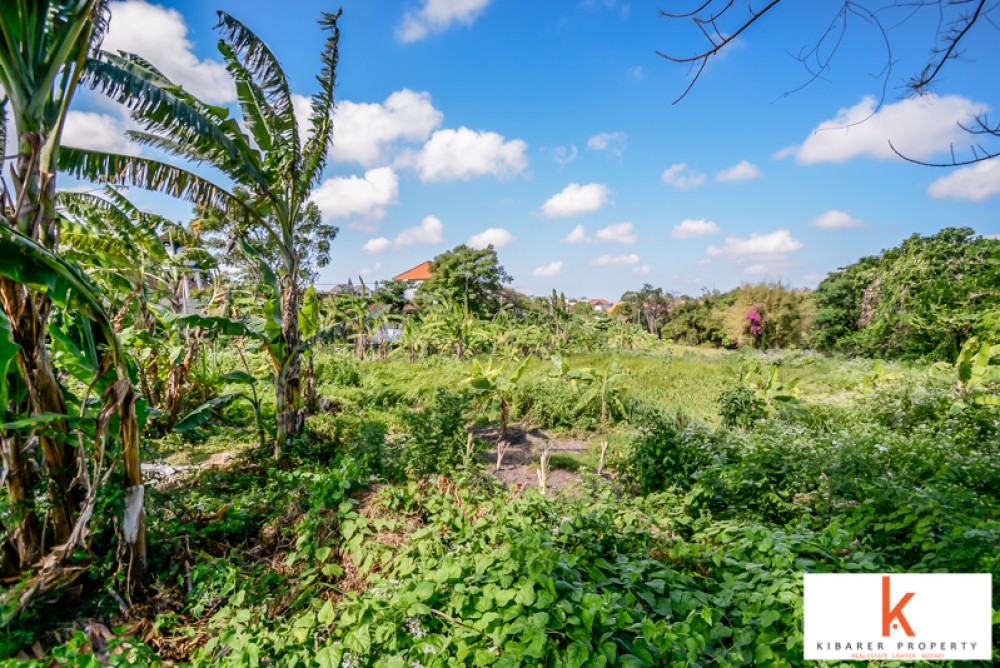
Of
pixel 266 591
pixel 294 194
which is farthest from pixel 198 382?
pixel 266 591

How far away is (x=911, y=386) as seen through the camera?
5.99 meters

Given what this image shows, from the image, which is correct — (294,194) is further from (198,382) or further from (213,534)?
(213,534)

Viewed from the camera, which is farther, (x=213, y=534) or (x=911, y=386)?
(x=911, y=386)

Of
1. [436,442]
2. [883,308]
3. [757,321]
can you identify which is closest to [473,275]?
[757,321]

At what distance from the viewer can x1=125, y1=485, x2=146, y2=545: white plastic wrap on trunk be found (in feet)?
7.82

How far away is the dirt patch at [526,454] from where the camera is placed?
4512 mm

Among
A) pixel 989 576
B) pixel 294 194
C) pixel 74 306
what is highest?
pixel 294 194

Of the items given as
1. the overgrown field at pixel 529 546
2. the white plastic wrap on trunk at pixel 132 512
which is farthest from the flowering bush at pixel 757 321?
the white plastic wrap on trunk at pixel 132 512

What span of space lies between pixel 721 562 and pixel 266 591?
2.42m

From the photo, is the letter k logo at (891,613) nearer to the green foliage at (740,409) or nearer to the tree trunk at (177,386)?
the green foliage at (740,409)

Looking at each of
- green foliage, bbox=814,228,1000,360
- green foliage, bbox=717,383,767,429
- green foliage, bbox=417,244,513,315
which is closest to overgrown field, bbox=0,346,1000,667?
green foliage, bbox=717,383,767,429

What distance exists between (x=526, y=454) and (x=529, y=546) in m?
3.46

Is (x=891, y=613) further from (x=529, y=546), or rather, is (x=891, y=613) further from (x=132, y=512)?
(x=132, y=512)

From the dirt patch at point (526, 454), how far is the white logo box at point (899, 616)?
216 centimetres
